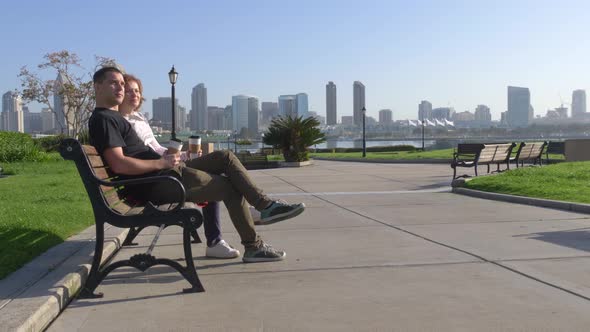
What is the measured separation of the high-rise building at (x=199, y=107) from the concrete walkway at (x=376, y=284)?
12623 cm

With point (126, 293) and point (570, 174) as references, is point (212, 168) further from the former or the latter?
point (570, 174)

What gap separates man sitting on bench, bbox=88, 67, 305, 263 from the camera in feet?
14.9

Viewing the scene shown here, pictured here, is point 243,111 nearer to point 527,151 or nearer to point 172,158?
point 527,151

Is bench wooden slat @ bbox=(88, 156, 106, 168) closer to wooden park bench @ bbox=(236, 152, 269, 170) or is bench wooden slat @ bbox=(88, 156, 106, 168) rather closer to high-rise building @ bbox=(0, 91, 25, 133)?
wooden park bench @ bbox=(236, 152, 269, 170)

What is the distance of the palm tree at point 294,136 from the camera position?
99.6 ft

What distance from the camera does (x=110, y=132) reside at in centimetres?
452

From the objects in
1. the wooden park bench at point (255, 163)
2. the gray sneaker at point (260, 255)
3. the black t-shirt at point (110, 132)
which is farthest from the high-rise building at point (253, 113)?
the black t-shirt at point (110, 132)

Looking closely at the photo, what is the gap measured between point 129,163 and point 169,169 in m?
0.31

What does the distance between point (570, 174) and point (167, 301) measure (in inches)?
396

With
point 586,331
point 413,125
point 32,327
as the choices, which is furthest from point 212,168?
point 413,125

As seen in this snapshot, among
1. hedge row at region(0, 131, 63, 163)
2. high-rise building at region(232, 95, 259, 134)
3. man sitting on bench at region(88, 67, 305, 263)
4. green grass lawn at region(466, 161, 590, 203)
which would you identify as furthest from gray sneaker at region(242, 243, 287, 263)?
high-rise building at region(232, 95, 259, 134)

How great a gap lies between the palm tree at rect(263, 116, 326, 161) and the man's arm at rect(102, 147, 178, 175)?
83.4ft

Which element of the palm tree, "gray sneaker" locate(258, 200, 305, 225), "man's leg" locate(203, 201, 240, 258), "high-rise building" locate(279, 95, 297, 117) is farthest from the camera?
"high-rise building" locate(279, 95, 297, 117)

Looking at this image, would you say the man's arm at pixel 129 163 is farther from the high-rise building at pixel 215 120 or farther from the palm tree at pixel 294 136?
the high-rise building at pixel 215 120
